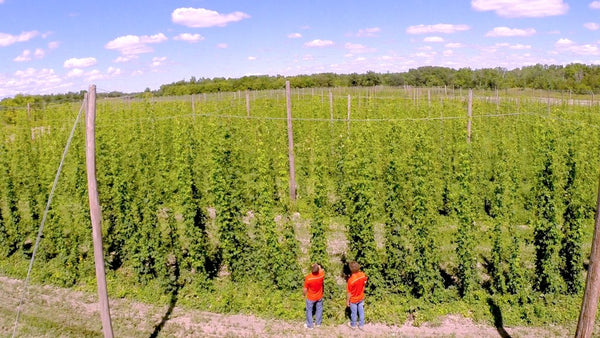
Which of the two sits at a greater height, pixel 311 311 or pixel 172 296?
pixel 311 311

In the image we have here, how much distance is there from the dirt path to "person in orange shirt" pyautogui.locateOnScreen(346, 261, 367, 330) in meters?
0.34

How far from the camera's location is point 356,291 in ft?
27.2

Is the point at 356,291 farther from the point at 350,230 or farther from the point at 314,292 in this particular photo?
the point at 350,230

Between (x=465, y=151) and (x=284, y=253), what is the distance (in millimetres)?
4350

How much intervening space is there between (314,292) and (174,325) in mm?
2722

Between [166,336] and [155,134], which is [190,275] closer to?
[166,336]

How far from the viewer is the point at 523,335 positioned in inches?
327

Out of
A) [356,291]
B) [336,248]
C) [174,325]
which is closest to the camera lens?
[356,291]

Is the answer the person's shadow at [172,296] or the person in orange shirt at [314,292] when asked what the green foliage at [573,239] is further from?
the person's shadow at [172,296]

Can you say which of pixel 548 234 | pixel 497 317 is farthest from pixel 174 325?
pixel 548 234

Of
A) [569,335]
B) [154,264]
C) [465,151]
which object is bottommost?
[569,335]

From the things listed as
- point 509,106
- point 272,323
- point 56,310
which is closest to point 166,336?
point 272,323

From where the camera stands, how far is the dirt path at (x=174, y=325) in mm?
8445

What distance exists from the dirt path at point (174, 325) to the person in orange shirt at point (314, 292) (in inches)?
9.5
